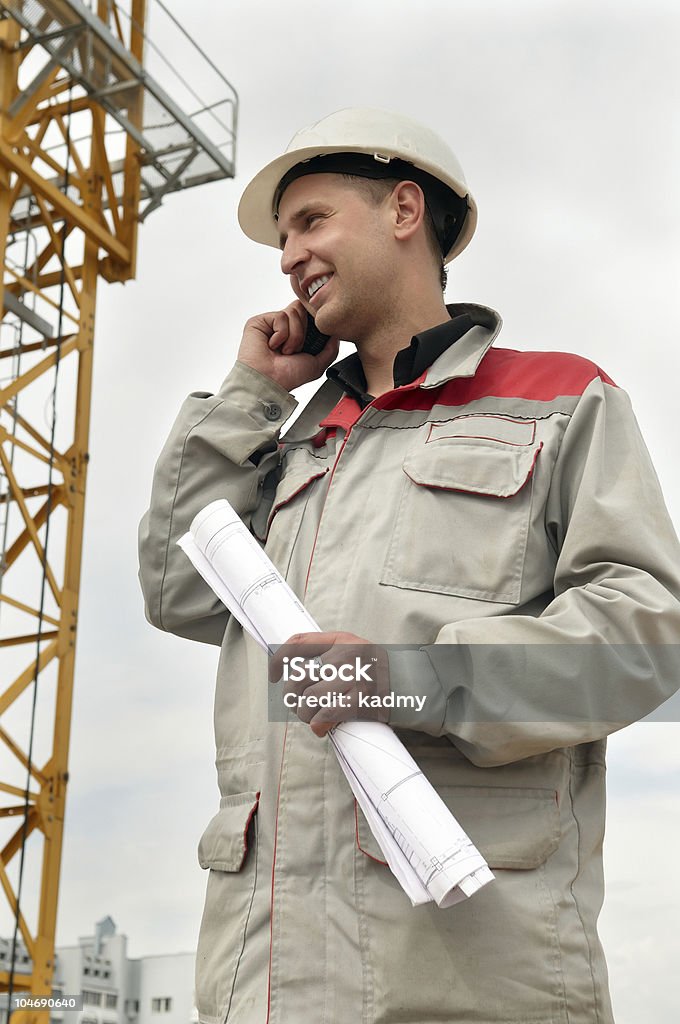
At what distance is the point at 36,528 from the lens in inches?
452

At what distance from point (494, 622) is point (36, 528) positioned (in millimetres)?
9968

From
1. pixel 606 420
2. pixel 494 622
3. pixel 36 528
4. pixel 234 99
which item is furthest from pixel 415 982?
pixel 234 99

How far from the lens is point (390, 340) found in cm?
286

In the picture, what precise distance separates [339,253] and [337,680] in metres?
1.21

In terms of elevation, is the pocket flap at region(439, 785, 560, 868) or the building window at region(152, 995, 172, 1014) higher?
the pocket flap at region(439, 785, 560, 868)

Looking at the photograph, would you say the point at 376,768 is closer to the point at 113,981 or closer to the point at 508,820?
the point at 508,820

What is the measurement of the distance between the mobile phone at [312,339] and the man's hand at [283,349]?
11 millimetres

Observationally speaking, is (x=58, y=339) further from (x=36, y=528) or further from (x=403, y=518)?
(x=403, y=518)

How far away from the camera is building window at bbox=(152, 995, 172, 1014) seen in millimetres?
8016

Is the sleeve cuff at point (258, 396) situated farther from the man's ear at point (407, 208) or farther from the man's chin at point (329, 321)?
the man's ear at point (407, 208)

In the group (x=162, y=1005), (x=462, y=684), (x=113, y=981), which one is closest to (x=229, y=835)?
(x=462, y=684)

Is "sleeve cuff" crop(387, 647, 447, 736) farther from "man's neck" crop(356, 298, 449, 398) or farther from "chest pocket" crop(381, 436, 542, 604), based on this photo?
"man's neck" crop(356, 298, 449, 398)

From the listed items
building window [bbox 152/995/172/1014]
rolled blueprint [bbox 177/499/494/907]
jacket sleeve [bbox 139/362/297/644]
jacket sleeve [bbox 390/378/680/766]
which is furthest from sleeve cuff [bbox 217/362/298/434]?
building window [bbox 152/995/172/1014]

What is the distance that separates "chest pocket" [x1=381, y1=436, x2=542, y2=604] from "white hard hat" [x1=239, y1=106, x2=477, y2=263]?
81 centimetres
